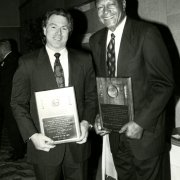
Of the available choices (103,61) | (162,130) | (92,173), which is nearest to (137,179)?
(162,130)

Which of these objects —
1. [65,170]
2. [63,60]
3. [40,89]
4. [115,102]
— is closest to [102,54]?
[63,60]

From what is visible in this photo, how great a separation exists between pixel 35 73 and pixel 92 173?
221 centimetres

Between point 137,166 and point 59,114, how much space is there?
0.67 m

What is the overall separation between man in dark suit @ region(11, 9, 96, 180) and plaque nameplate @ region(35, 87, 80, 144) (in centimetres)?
6

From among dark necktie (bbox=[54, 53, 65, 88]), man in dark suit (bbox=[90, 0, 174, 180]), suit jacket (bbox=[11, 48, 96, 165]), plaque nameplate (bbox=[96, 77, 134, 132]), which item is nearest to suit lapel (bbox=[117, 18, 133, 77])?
man in dark suit (bbox=[90, 0, 174, 180])

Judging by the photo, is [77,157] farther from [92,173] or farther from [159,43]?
[92,173]

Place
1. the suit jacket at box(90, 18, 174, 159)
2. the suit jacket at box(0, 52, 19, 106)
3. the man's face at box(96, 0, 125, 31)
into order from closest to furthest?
1. the suit jacket at box(90, 18, 174, 159)
2. the man's face at box(96, 0, 125, 31)
3. the suit jacket at box(0, 52, 19, 106)

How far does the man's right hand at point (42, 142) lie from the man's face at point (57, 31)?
2.04 ft

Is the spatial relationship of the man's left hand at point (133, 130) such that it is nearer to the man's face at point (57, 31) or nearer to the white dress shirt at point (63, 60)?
the white dress shirt at point (63, 60)

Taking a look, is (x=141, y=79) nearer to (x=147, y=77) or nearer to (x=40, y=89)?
(x=147, y=77)

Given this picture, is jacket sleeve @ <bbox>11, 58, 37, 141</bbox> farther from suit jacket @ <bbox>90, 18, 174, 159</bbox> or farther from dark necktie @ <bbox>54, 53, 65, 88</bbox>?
suit jacket @ <bbox>90, 18, 174, 159</bbox>

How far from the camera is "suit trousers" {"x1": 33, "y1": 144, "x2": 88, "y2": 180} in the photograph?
1939mm

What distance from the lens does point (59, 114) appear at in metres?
1.86

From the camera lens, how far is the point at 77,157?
1962mm
